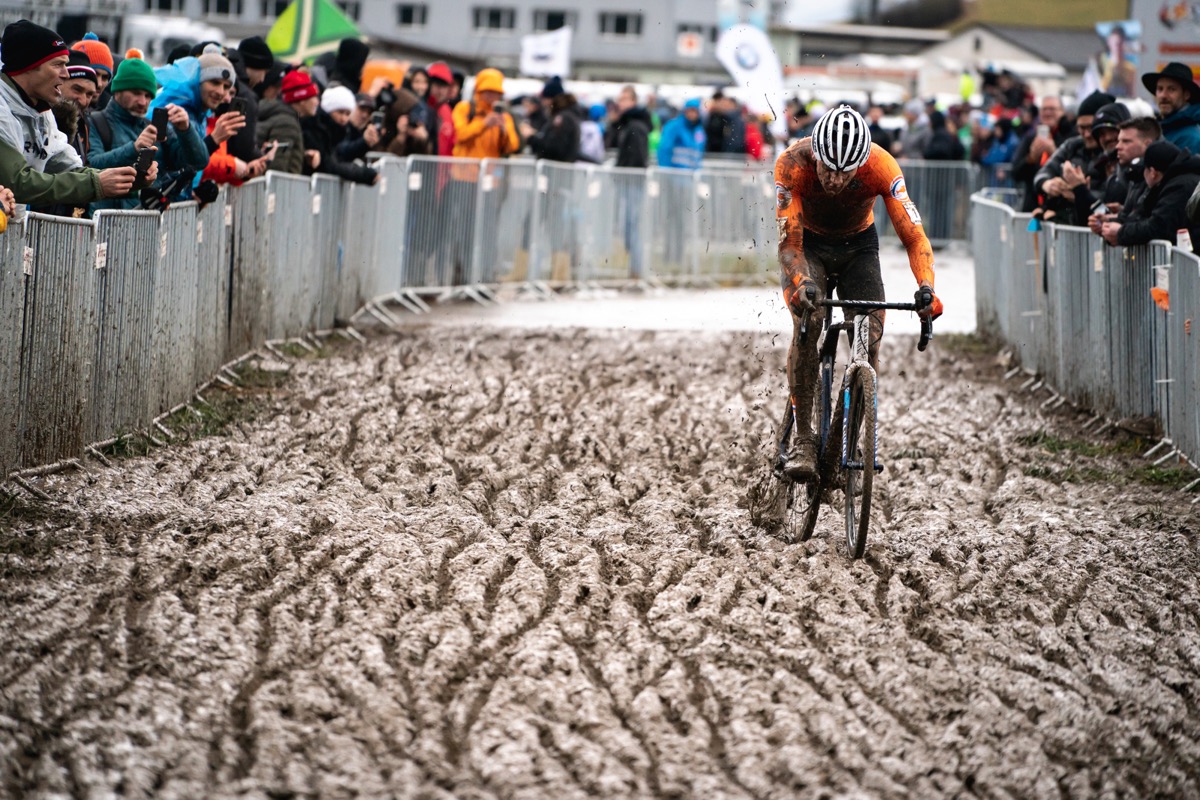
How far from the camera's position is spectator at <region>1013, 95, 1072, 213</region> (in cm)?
1584

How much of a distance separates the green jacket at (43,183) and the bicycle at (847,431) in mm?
3708

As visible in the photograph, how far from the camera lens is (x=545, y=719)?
505 centimetres

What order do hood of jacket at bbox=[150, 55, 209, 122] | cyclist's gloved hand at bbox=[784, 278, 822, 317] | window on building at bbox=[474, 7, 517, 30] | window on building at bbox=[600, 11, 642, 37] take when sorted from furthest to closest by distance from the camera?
window on building at bbox=[600, 11, 642, 37], window on building at bbox=[474, 7, 517, 30], hood of jacket at bbox=[150, 55, 209, 122], cyclist's gloved hand at bbox=[784, 278, 822, 317]

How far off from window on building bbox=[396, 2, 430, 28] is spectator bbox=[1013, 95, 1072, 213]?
66459 mm

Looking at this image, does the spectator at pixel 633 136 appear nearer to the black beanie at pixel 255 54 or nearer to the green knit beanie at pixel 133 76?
the black beanie at pixel 255 54

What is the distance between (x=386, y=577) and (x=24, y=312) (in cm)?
250

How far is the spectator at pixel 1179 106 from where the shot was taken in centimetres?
1090

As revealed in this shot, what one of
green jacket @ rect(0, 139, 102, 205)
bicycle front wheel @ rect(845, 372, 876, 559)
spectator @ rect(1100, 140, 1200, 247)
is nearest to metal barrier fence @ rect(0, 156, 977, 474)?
green jacket @ rect(0, 139, 102, 205)

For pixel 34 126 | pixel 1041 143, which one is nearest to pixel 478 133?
pixel 1041 143

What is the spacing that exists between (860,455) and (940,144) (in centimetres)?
1843

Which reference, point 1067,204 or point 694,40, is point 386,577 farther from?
point 694,40

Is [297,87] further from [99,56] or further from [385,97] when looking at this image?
[385,97]

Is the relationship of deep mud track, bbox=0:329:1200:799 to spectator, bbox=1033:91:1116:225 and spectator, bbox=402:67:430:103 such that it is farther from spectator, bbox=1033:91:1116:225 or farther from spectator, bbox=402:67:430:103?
spectator, bbox=402:67:430:103

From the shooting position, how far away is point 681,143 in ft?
69.9
